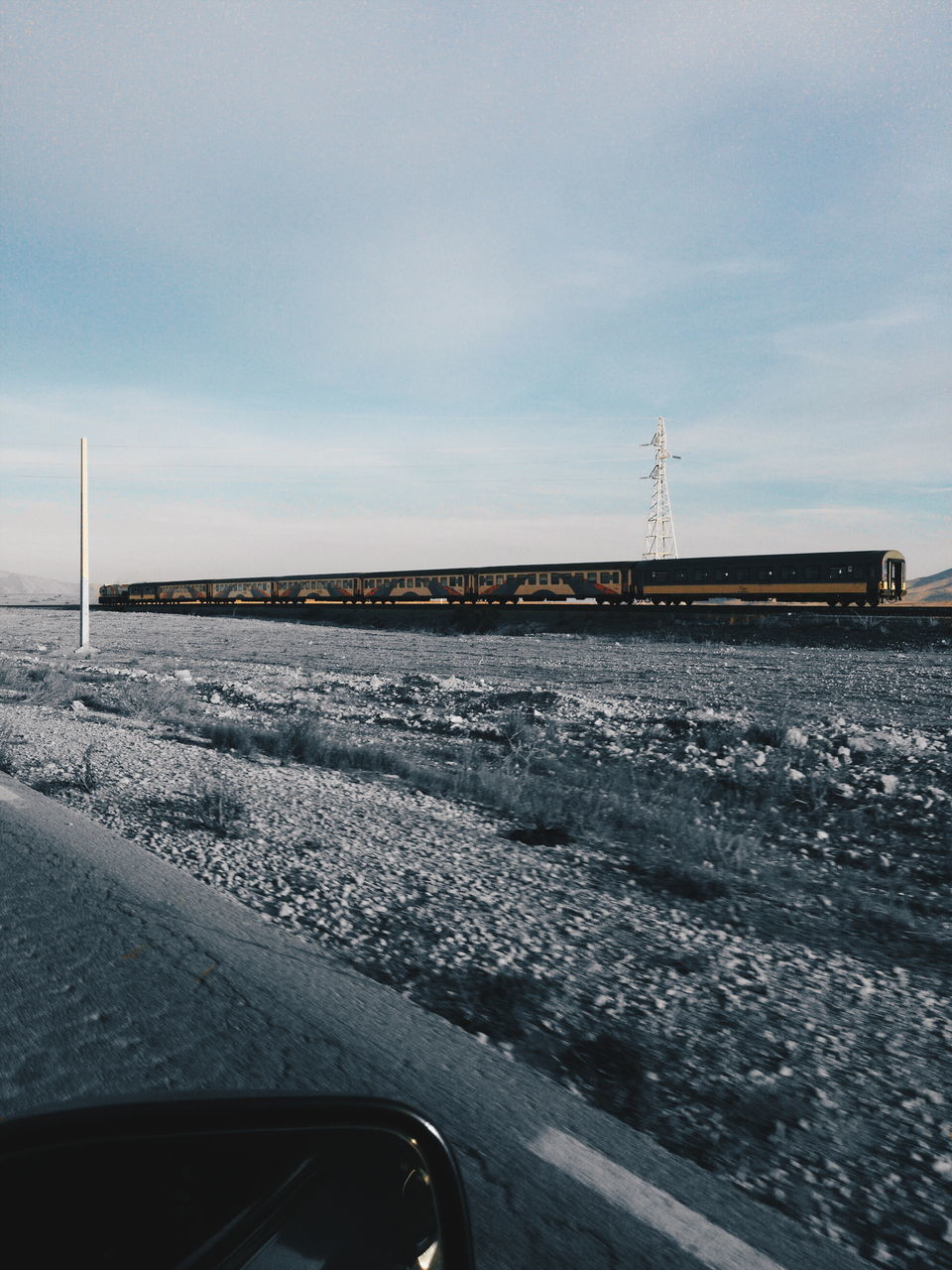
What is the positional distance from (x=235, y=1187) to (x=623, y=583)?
134ft

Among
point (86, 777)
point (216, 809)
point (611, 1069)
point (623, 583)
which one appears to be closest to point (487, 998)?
point (611, 1069)

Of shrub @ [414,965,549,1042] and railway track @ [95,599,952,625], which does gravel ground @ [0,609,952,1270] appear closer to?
shrub @ [414,965,549,1042]

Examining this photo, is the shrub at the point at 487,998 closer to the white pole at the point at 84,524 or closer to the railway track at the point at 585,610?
the white pole at the point at 84,524

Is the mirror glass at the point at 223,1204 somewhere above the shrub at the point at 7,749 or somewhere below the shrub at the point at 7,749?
above

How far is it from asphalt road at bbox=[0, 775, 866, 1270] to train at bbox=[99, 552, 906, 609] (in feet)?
116

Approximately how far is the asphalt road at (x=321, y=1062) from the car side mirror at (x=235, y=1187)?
0.30 feet

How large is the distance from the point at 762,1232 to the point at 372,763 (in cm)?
675

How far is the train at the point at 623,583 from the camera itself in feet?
112

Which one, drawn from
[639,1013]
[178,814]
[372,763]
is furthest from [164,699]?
[639,1013]

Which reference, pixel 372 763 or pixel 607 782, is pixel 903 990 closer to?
pixel 607 782

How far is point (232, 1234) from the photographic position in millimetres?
1041

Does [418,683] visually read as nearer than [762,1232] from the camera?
No

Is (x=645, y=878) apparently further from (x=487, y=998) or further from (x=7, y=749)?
(x=7, y=749)

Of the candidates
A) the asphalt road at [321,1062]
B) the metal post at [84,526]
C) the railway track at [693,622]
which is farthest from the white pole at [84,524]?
the asphalt road at [321,1062]
